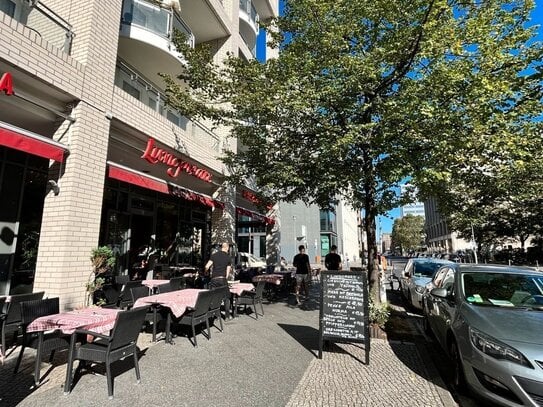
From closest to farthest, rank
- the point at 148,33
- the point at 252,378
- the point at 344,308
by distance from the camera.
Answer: the point at 252,378 < the point at 344,308 < the point at 148,33

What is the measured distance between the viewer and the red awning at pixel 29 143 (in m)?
5.16

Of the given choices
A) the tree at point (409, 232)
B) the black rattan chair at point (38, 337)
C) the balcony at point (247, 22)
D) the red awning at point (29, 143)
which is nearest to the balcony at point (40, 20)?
the red awning at point (29, 143)

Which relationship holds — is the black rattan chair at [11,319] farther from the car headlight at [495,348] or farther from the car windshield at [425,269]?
the car windshield at [425,269]

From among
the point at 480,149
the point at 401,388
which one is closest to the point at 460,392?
the point at 401,388

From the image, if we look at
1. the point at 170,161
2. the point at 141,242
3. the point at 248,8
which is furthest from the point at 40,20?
the point at 248,8

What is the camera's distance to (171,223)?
12430 mm

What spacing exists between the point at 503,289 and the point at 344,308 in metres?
2.35

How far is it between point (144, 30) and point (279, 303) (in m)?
9.34

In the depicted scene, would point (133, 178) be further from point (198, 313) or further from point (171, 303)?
point (198, 313)

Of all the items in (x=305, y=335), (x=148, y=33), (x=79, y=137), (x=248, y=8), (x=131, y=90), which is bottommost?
(x=305, y=335)

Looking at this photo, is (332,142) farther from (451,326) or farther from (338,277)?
(451,326)

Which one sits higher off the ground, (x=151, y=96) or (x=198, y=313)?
(x=151, y=96)

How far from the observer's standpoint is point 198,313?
5.86m

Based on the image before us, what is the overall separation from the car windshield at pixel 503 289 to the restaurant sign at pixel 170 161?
7.56 m
